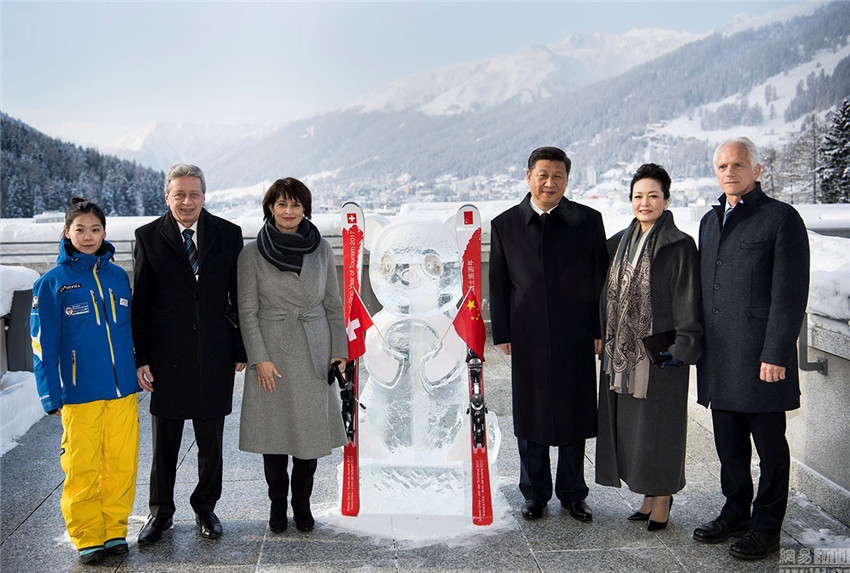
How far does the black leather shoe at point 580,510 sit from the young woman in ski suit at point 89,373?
1851 mm

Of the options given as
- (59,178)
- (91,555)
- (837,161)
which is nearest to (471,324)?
(91,555)

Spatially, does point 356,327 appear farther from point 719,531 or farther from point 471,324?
point 719,531

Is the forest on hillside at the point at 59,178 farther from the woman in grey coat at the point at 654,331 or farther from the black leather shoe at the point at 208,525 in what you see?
the woman in grey coat at the point at 654,331

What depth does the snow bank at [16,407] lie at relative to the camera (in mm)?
4156

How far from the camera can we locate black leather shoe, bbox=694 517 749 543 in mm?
2725

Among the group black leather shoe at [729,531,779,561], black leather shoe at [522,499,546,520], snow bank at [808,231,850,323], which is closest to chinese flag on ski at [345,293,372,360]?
black leather shoe at [522,499,546,520]

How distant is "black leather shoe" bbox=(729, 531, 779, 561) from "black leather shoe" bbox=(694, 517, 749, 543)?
3.6 inches

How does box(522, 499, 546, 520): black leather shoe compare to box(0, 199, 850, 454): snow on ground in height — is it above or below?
below

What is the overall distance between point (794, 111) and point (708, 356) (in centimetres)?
1888

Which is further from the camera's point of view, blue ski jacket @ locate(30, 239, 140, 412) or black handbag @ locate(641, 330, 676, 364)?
black handbag @ locate(641, 330, 676, 364)

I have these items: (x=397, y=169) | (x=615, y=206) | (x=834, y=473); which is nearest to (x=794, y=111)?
(x=397, y=169)

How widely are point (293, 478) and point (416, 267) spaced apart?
1.03 m

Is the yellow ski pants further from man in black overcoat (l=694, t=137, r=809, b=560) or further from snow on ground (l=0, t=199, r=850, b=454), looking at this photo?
man in black overcoat (l=694, t=137, r=809, b=560)

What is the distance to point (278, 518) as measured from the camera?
288 centimetres
